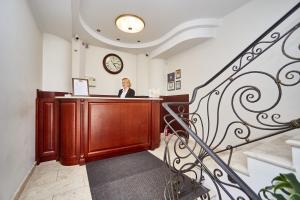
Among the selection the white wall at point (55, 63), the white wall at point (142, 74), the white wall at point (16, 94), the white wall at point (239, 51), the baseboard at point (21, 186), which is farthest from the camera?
the white wall at point (142, 74)

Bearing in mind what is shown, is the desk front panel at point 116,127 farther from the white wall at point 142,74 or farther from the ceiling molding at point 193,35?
the white wall at point 142,74

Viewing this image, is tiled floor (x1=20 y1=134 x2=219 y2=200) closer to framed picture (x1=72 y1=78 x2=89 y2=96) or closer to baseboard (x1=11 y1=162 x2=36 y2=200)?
baseboard (x1=11 y1=162 x2=36 y2=200)

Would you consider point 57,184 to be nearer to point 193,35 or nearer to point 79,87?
point 79,87

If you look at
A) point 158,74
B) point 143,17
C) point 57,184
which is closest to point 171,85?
point 158,74

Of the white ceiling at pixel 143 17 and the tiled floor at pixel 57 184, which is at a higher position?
the white ceiling at pixel 143 17

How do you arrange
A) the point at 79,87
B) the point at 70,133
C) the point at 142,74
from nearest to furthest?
the point at 70,133, the point at 79,87, the point at 142,74

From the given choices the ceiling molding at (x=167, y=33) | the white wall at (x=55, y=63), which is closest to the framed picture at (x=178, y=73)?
the ceiling molding at (x=167, y=33)

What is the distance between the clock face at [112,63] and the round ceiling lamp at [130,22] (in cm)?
169

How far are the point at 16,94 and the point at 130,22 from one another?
2.37m

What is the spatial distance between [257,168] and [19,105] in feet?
8.61

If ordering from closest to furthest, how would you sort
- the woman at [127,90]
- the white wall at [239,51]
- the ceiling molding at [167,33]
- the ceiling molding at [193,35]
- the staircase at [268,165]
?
the staircase at [268,165] → the white wall at [239,51] → the ceiling molding at [167,33] → the ceiling molding at [193,35] → the woman at [127,90]

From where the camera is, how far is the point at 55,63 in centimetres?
303

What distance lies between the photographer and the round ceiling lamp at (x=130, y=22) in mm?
2967

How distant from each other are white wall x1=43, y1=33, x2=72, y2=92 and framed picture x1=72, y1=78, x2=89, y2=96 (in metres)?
0.36
